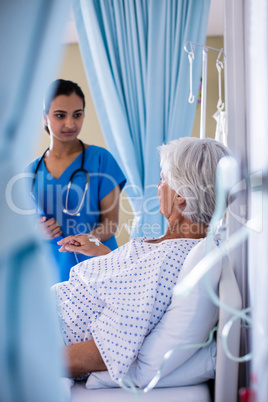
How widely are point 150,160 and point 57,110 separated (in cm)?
57

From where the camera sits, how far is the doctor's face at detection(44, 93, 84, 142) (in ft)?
6.33

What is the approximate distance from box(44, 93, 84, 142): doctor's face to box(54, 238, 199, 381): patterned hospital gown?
2.54ft

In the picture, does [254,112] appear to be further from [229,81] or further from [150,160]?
[150,160]

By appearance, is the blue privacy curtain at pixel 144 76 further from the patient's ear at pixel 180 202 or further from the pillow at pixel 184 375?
the pillow at pixel 184 375

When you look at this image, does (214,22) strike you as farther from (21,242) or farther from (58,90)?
(21,242)

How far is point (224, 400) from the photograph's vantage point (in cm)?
105

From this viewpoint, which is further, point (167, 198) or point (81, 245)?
point (81, 245)

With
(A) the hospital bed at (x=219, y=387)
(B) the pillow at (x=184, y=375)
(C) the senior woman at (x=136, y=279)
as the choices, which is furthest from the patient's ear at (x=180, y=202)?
(B) the pillow at (x=184, y=375)

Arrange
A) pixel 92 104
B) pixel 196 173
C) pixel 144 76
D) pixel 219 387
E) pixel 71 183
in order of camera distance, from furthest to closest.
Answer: pixel 92 104
pixel 144 76
pixel 71 183
pixel 196 173
pixel 219 387

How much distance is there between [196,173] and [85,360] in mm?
600

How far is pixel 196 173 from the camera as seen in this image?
4.26ft

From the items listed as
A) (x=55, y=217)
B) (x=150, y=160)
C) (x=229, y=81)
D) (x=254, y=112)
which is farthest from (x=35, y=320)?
(x=150, y=160)

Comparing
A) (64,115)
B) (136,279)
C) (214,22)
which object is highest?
(214,22)

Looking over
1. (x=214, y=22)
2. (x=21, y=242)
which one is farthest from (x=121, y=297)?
(x=214, y=22)
